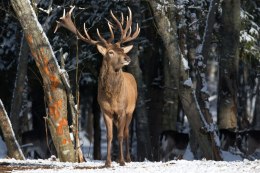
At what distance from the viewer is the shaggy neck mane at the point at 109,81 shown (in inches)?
450

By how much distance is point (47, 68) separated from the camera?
12.9 metres

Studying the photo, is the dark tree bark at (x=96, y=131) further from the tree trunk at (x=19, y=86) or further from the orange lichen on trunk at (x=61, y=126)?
the orange lichen on trunk at (x=61, y=126)

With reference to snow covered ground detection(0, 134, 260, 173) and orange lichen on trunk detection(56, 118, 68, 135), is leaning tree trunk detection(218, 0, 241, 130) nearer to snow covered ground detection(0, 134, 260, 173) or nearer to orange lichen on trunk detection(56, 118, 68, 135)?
orange lichen on trunk detection(56, 118, 68, 135)

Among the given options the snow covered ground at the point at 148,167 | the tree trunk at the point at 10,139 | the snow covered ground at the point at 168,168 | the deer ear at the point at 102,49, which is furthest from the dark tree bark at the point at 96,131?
the deer ear at the point at 102,49

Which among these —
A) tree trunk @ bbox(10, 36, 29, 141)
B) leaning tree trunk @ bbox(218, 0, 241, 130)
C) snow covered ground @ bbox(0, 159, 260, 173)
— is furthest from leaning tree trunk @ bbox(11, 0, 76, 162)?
leaning tree trunk @ bbox(218, 0, 241, 130)

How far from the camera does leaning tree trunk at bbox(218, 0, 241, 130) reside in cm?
→ 1955

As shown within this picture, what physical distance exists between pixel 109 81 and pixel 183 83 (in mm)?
3474

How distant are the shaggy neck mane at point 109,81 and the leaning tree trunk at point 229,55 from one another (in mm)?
8591

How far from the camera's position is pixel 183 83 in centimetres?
1464

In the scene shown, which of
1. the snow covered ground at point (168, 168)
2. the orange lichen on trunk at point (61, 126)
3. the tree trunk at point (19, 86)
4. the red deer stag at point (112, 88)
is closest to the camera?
the snow covered ground at point (168, 168)

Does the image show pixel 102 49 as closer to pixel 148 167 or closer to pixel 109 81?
pixel 109 81

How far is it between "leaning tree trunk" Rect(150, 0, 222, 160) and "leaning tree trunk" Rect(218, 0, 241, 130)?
16.7ft

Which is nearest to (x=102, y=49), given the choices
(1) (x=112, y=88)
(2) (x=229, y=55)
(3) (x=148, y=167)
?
(1) (x=112, y=88)

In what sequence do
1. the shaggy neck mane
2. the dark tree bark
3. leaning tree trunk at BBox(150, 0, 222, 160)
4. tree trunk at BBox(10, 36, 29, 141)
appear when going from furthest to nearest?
1. the dark tree bark
2. tree trunk at BBox(10, 36, 29, 141)
3. leaning tree trunk at BBox(150, 0, 222, 160)
4. the shaggy neck mane
